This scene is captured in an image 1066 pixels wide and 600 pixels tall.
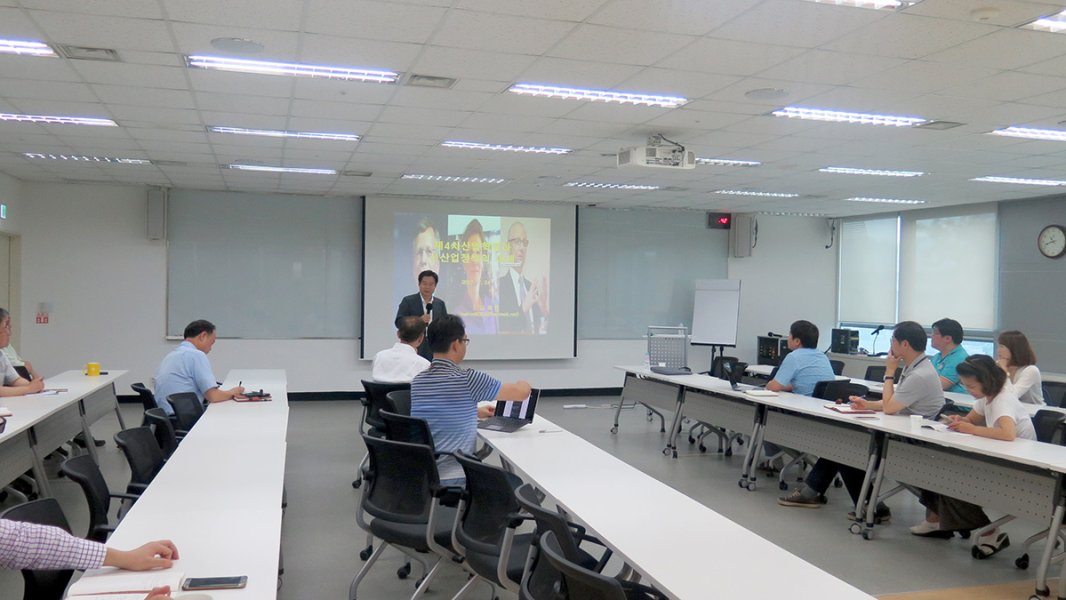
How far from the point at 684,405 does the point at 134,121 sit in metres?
5.45

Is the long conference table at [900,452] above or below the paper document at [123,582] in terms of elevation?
below

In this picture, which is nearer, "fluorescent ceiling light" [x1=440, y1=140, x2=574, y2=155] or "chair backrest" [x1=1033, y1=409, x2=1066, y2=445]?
"chair backrest" [x1=1033, y1=409, x2=1066, y2=445]

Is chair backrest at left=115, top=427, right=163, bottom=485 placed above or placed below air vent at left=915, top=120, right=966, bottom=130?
below

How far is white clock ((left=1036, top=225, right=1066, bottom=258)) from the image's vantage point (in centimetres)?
932

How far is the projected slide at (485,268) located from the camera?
10.8 metres

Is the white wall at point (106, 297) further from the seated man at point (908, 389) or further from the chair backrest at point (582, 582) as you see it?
the chair backrest at point (582, 582)

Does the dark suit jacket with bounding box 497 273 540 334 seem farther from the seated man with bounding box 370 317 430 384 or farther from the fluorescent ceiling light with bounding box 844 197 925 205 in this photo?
the seated man with bounding box 370 317 430 384

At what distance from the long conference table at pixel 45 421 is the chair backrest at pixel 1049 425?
20.6ft

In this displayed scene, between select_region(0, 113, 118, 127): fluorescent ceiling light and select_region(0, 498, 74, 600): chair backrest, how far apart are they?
465 cm

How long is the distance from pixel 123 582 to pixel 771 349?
9765mm

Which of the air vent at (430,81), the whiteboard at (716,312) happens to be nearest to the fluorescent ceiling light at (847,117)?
the air vent at (430,81)

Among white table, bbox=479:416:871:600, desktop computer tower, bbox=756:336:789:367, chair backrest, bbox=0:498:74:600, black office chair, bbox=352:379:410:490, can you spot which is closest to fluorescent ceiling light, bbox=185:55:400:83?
black office chair, bbox=352:379:410:490

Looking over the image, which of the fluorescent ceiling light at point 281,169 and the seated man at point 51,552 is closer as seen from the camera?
the seated man at point 51,552

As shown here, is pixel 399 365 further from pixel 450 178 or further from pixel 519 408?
pixel 450 178
